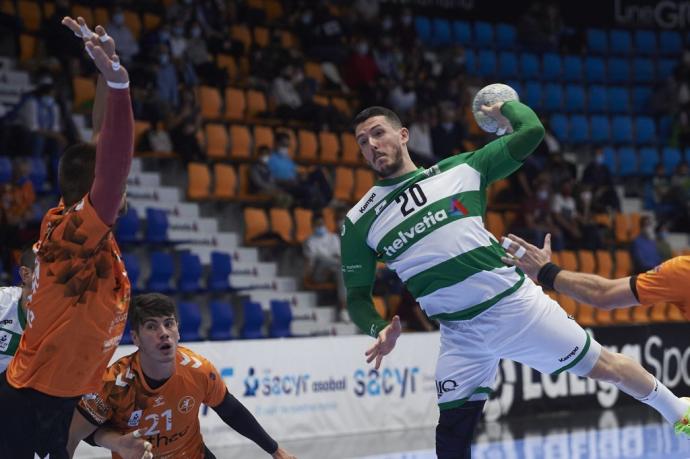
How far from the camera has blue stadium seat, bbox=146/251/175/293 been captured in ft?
44.4

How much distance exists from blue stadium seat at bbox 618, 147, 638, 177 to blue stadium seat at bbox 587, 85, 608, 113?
5.09 feet

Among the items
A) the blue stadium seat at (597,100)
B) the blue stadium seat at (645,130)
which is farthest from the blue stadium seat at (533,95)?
the blue stadium seat at (645,130)

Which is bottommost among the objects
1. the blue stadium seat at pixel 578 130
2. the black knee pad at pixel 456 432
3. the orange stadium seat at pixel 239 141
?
the black knee pad at pixel 456 432

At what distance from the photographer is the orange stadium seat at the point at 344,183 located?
54.6 ft

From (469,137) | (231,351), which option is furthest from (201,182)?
(469,137)

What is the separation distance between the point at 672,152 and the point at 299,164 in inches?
340

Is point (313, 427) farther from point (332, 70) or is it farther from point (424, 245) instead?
point (332, 70)

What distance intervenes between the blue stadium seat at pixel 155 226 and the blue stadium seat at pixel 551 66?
1115 centimetres

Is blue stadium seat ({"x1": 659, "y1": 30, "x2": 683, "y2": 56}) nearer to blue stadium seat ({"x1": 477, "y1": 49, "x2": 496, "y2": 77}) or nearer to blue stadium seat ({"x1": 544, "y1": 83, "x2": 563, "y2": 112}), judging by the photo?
blue stadium seat ({"x1": 544, "y1": 83, "x2": 563, "y2": 112})

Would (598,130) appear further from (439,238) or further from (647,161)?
(439,238)

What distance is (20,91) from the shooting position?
1529 cm

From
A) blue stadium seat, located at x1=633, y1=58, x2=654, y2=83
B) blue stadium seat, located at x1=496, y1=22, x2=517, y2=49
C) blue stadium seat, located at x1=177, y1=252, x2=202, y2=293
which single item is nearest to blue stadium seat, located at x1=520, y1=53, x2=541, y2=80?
blue stadium seat, located at x1=496, y1=22, x2=517, y2=49

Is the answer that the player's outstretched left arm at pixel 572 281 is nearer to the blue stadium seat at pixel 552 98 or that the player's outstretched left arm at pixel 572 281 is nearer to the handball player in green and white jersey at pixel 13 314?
the handball player in green and white jersey at pixel 13 314

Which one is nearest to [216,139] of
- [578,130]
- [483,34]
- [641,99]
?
[578,130]
